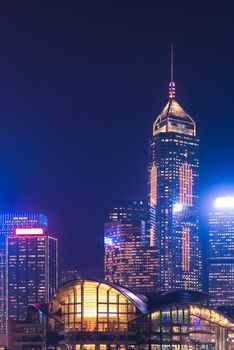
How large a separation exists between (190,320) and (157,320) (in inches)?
185

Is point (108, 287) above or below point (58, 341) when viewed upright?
above

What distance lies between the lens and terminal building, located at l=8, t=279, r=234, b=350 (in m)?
117

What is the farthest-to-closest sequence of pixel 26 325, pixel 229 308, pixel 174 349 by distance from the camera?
pixel 229 308
pixel 26 325
pixel 174 349

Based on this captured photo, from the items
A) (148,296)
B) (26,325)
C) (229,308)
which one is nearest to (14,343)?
(26,325)

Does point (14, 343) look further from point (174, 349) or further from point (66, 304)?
point (174, 349)

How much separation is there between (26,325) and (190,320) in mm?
23970

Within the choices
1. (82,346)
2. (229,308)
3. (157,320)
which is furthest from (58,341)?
(229,308)

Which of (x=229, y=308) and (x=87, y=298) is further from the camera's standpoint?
(x=229, y=308)

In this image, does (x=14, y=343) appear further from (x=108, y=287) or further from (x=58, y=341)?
(x=108, y=287)

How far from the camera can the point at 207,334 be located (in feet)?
395

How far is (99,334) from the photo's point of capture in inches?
4673

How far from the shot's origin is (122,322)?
389ft

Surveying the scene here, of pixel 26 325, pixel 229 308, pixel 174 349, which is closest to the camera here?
pixel 174 349

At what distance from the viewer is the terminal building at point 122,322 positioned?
117375 mm
